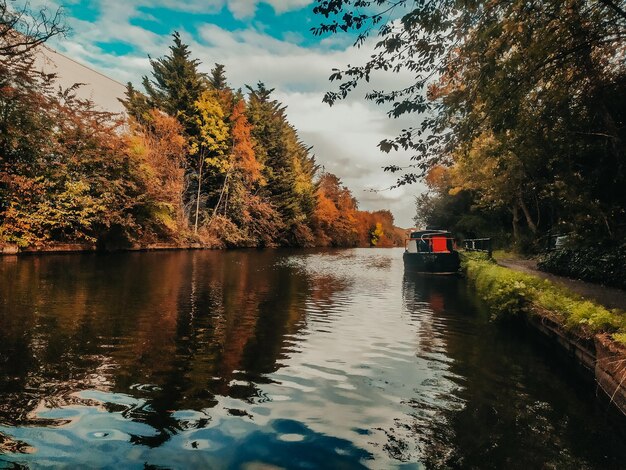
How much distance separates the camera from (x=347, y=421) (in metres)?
4.39

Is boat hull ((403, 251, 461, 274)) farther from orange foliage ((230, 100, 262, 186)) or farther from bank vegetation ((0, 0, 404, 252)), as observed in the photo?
orange foliage ((230, 100, 262, 186))

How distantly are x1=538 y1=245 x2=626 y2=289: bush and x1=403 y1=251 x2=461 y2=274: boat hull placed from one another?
5.76m

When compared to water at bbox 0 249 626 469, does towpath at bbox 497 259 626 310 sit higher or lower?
higher

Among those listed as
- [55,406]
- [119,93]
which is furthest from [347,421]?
[119,93]

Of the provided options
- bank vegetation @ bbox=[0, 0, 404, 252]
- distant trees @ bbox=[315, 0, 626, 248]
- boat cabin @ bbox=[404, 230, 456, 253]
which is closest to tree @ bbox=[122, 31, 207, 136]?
bank vegetation @ bbox=[0, 0, 404, 252]

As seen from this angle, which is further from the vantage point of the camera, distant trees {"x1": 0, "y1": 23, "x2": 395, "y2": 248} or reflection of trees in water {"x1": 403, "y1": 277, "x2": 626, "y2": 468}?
distant trees {"x1": 0, "y1": 23, "x2": 395, "y2": 248}

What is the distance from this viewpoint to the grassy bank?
19.6 feet

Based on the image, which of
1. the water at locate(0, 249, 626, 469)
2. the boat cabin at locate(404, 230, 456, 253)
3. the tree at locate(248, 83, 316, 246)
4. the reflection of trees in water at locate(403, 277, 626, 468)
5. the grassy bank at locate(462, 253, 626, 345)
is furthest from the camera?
the tree at locate(248, 83, 316, 246)

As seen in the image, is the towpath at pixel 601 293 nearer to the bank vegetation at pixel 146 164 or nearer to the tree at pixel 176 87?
the bank vegetation at pixel 146 164

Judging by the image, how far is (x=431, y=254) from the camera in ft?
69.6

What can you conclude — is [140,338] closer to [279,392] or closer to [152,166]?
[279,392]

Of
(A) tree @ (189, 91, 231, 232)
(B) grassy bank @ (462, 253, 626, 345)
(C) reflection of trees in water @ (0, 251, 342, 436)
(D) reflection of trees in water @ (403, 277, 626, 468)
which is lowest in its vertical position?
(D) reflection of trees in water @ (403, 277, 626, 468)

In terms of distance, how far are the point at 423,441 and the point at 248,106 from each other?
46712 mm

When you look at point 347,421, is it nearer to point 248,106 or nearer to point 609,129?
point 609,129
